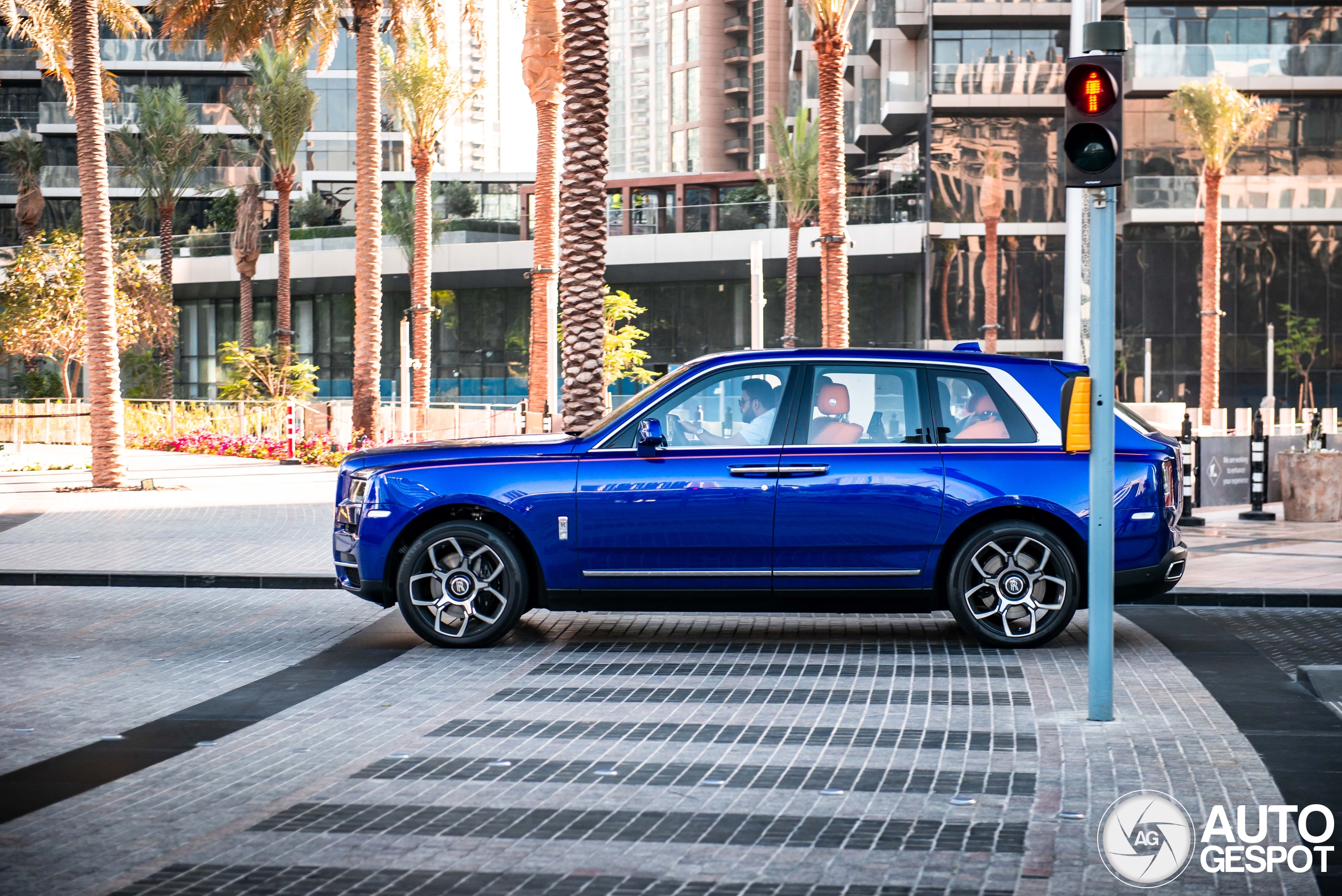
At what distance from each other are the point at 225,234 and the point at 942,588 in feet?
183

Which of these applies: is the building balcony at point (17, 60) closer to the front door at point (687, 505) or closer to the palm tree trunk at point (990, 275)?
the palm tree trunk at point (990, 275)

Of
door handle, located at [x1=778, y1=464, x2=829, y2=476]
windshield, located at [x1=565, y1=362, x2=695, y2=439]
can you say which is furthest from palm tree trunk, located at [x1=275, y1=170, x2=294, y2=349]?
door handle, located at [x1=778, y1=464, x2=829, y2=476]

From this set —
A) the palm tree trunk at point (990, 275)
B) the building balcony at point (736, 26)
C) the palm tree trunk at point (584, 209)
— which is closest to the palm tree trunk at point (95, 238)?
the palm tree trunk at point (584, 209)

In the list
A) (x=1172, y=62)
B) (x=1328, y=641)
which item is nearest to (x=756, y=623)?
(x=1328, y=641)

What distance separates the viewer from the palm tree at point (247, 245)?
5284 centimetres

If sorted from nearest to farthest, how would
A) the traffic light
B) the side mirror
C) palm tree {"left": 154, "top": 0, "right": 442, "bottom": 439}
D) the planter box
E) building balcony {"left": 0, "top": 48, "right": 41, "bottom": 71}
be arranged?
1. the traffic light
2. the side mirror
3. the planter box
4. palm tree {"left": 154, "top": 0, "right": 442, "bottom": 439}
5. building balcony {"left": 0, "top": 48, "right": 41, "bottom": 71}

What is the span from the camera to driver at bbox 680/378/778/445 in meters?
8.63

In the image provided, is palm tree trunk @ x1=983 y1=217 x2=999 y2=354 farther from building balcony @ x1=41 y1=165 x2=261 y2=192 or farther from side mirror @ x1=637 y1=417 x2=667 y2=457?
side mirror @ x1=637 y1=417 x2=667 y2=457

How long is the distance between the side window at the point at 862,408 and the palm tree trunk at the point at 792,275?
129 feet

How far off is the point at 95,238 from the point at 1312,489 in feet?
55.4

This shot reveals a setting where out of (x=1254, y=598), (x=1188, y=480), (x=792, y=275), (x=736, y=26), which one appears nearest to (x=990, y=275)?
(x=792, y=275)

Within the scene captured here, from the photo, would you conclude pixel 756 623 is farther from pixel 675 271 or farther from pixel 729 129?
pixel 729 129

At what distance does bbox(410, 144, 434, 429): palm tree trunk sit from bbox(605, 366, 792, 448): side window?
24249 mm

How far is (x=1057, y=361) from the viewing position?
28.8 feet
